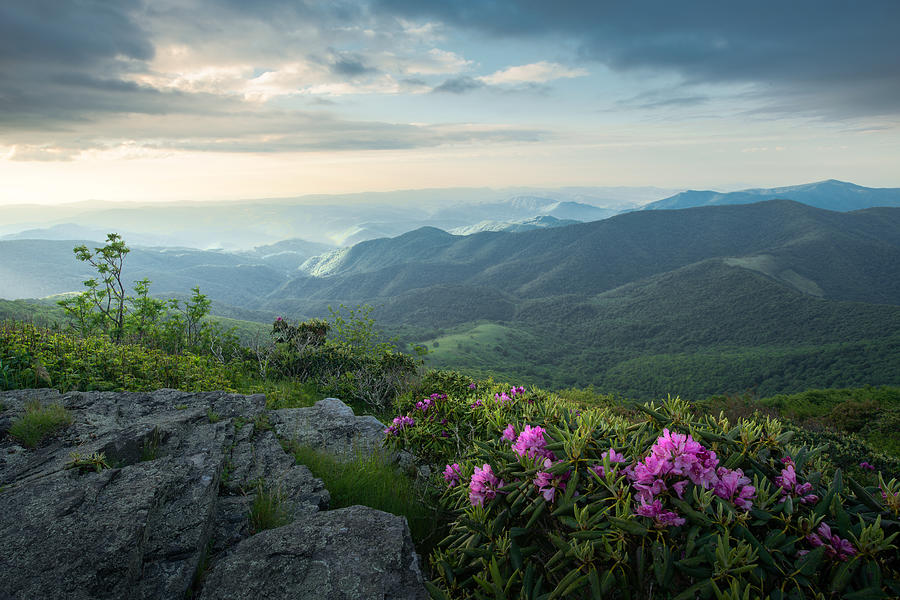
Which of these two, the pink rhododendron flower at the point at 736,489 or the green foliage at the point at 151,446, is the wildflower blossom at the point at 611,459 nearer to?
the pink rhododendron flower at the point at 736,489

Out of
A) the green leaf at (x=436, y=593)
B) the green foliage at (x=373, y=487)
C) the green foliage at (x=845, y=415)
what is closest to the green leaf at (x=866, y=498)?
the green leaf at (x=436, y=593)

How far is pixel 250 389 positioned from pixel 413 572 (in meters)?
6.63

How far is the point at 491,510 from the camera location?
7.90 feet

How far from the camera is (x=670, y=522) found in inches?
71.7

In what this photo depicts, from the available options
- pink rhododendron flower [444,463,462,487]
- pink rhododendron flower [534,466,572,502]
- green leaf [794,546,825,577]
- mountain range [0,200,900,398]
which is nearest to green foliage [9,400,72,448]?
pink rhododendron flower [444,463,462,487]

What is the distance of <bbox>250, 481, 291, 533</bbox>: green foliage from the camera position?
3234 millimetres

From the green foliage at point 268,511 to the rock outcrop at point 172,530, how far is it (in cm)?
6

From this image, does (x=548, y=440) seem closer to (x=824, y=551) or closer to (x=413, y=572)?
(x=413, y=572)

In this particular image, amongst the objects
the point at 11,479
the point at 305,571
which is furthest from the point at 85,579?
the point at 11,479

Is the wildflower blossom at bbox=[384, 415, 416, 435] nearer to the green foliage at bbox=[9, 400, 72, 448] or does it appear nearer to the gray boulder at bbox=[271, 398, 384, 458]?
the gray boulder at bbox=[271, 398, 384, 458]

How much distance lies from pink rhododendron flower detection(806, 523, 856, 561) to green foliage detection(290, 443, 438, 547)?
2.16m

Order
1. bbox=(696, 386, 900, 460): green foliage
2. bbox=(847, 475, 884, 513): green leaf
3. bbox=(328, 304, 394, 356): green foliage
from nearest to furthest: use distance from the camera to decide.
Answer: bbox=(847, 475, 884, 513): green leaf, bbox=(696, 386, 900, 460): green foliage, bbox=(328, 304, 394, 356): green foliage

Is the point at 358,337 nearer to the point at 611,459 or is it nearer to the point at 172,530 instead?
the point at 172,530

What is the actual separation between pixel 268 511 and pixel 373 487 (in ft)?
3.10
